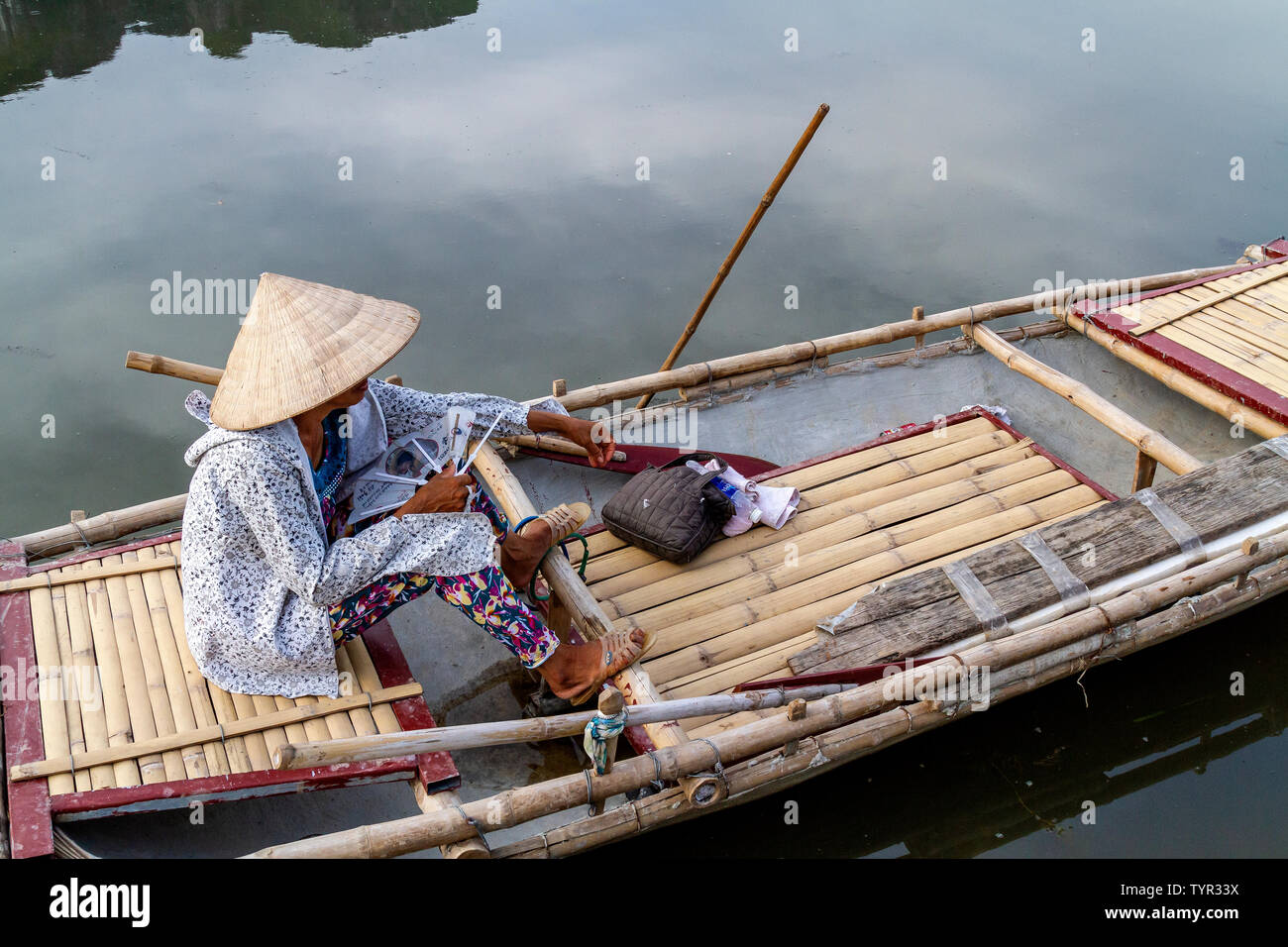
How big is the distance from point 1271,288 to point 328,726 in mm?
4800

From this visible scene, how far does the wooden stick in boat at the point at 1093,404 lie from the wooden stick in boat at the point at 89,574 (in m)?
3.37

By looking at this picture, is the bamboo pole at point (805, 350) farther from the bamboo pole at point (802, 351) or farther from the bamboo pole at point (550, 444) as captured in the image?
the bamboo pole at point (550, 444)

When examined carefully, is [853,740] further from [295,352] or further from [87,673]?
[87,673]

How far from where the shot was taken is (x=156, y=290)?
20.6 feet

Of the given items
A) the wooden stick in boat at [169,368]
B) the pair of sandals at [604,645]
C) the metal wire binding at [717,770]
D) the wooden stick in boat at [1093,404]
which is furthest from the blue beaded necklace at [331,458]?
the wooden stick in boat at [1093,404]

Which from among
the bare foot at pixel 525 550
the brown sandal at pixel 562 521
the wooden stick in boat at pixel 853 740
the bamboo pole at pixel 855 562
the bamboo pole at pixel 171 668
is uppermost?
the brown sandal at pixel 562 521

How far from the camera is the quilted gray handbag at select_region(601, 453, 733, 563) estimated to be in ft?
12.7

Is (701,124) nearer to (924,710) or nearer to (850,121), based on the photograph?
(850,121)

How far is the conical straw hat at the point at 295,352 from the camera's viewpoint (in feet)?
8.78

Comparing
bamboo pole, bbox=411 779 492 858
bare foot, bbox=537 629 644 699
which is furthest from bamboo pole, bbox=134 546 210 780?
bare foot, bbox=537 629 644 699

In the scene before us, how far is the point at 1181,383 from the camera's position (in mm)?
4785

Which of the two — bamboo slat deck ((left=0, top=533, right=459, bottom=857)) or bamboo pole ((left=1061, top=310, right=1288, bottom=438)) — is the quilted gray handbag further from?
bamboo pole ((left=1061, top=310, right=1288, bottom=438))

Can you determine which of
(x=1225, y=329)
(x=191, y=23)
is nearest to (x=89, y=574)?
(x=1225, y=329)

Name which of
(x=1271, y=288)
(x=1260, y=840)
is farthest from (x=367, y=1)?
(x=1260, y=840)
